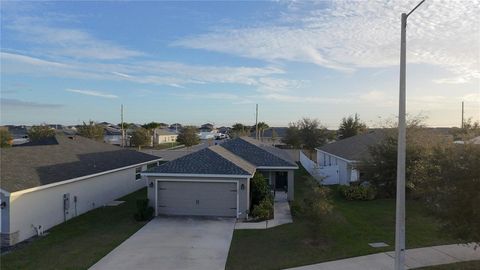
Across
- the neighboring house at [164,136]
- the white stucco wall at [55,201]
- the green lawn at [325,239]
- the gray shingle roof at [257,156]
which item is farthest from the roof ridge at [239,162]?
the neighboring house at [164,136]

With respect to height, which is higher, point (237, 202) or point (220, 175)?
point (220, 175)

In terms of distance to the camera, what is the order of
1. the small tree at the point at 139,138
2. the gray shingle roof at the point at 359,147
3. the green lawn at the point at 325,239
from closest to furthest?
the green lawn at the point at 325,239, the gray shingle roof at the point at 359,147, the small tree at the point at 139,138

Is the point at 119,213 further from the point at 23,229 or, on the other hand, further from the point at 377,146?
the point at 377,146

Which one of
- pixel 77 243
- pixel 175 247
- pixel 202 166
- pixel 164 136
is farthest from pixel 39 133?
pixel 164 136

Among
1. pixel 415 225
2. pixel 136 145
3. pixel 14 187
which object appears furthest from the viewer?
pixel 136 145

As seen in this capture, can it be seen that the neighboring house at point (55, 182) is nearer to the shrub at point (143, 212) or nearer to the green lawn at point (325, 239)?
the shrub at point (143, 212)

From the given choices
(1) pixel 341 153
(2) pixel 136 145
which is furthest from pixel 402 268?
(2) pixel 136 145

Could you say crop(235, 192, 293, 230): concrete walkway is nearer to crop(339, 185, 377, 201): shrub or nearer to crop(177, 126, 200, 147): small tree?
crop(339, 185, 377, 201): shrub
